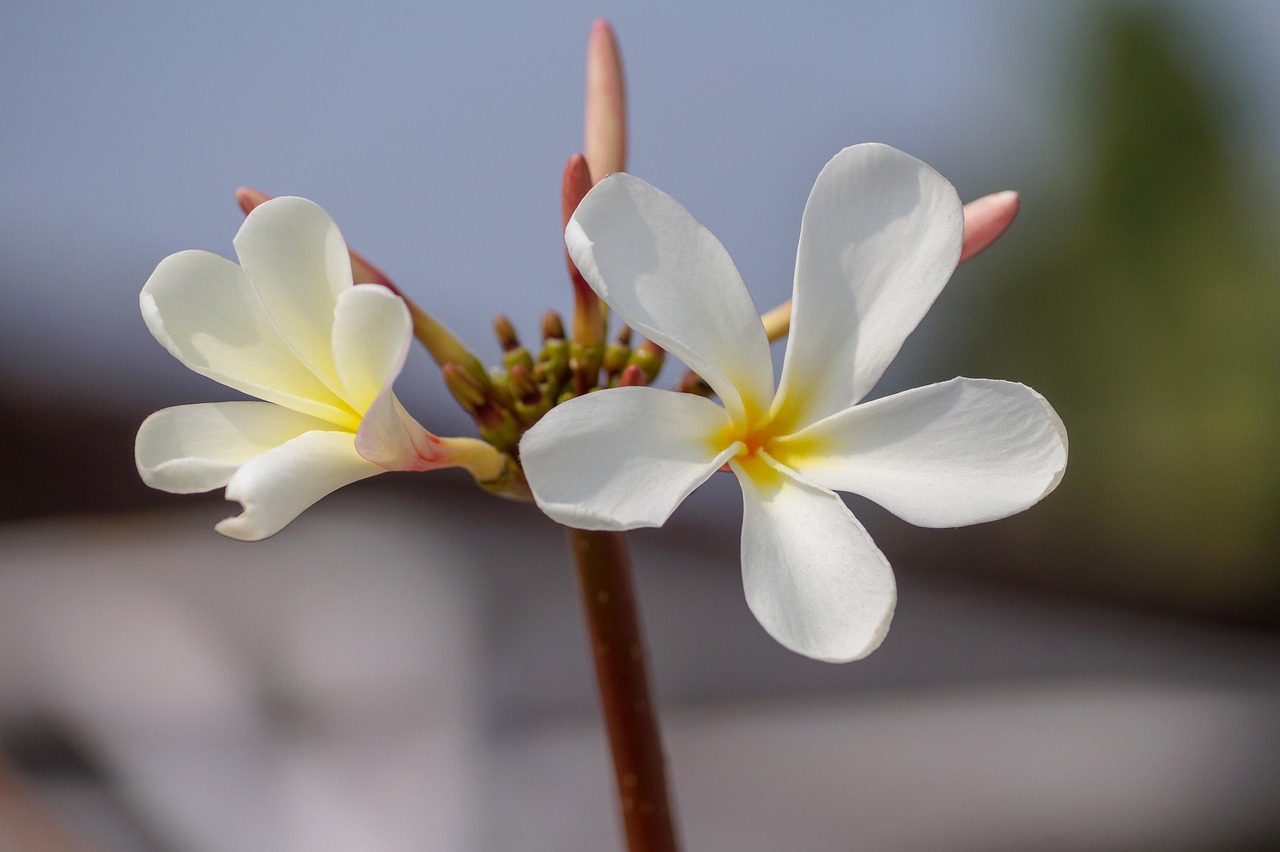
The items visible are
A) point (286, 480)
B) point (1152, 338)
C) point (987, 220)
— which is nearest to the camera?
point (286, 480)

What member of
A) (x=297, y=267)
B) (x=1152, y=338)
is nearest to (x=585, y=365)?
(x=297, y=267)

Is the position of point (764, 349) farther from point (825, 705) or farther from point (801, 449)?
point (825, 705)

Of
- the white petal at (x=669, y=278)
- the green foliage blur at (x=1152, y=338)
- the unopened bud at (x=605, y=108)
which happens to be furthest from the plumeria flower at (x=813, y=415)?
the green foliage blur at (x=1152, y=338)

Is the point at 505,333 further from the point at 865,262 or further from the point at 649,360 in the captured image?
the point at 865,262

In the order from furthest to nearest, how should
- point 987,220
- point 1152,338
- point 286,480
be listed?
point 1152,338 < point 987,220 < point 286,480

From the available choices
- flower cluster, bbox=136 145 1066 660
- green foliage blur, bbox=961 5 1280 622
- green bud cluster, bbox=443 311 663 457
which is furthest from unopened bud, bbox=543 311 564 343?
green foliage blur, bbox=961 5 1280 622

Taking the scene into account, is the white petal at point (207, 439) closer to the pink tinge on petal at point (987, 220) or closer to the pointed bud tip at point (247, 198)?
the pointed bud tip at point (247, 198)

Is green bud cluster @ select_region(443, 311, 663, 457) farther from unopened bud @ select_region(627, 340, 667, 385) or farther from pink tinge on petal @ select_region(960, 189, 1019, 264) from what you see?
pink tinge on petal @ select_region(960, 189, 1019, 264)
